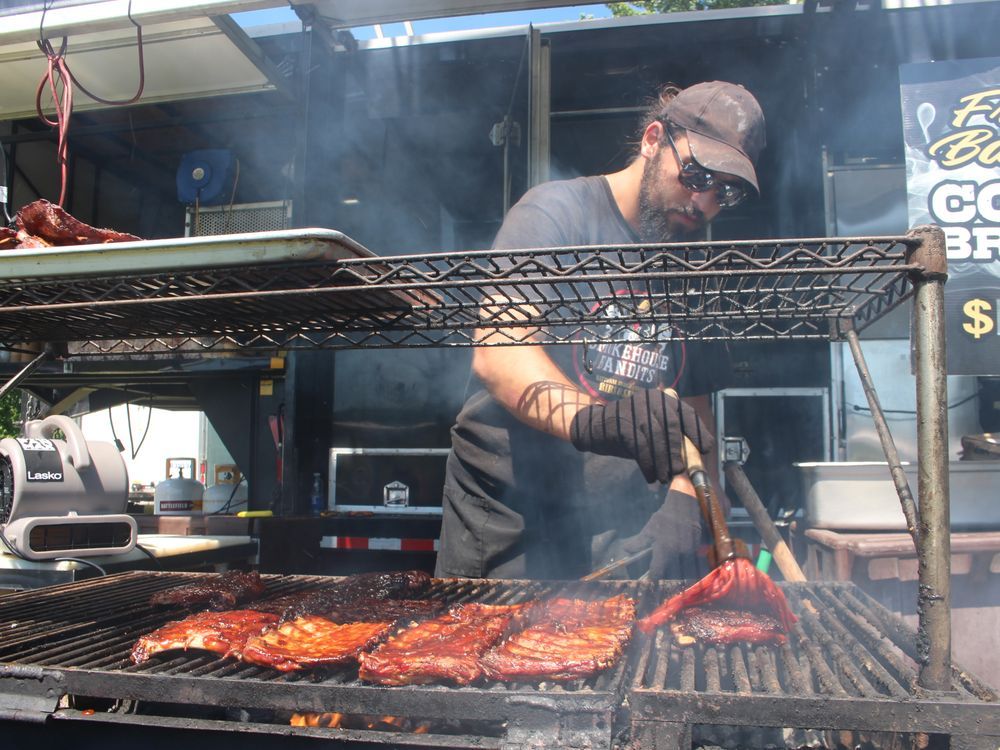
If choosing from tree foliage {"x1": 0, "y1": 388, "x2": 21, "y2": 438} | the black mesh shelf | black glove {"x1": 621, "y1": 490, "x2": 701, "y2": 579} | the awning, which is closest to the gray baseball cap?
the black mesh shelf

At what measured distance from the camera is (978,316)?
4125 mm

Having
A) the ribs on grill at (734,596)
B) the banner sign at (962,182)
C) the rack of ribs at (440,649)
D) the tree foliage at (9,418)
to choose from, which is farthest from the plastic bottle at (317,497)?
the tree foliage at (9,418)

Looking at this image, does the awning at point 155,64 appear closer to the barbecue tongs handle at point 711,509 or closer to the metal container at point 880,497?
the barbecue tongs handle at point 711,509

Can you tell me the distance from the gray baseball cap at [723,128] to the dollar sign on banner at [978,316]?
2442 mm

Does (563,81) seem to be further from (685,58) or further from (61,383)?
(61,383)

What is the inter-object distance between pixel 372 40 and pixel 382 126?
701 mm

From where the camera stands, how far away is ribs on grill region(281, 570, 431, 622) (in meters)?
2.02

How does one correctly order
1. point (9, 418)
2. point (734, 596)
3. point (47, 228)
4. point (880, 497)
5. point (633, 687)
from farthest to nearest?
point (9, 418) < point (880, 497) < point (734, 596) < point (47, 228) < point (633, 687)

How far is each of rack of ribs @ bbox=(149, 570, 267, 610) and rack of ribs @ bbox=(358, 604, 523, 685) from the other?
0.69 m

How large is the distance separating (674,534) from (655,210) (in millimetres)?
1227

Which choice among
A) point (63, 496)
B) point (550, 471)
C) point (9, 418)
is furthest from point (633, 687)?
point (9, 418)

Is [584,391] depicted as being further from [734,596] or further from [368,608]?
[368,608]

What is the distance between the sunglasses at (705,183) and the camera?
248 cm

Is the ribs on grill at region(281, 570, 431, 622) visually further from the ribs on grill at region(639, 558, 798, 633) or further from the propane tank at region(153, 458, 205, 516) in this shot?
the propane tank at region(153, 458, 205, 516)
